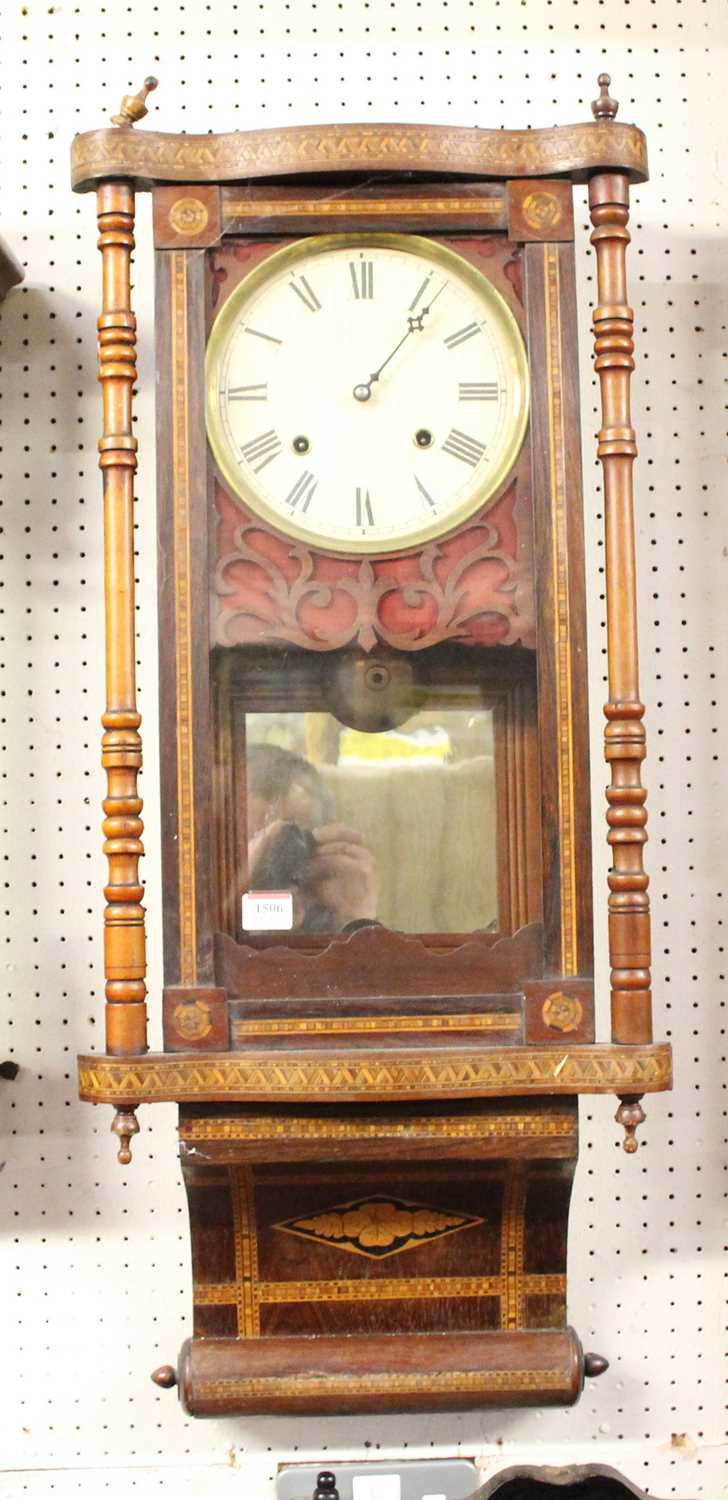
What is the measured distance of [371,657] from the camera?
172cm

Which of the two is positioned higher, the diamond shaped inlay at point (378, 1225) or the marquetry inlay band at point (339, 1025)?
the marquetry inlay band at point (339, 1025)

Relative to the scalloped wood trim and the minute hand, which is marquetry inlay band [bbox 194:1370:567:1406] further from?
the minute hand

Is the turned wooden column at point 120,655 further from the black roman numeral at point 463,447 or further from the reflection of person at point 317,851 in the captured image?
the black roman numeral at point 463,447

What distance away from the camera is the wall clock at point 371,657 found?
67.1 inches

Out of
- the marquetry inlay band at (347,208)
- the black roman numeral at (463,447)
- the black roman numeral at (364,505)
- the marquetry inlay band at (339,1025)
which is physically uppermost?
the marquetry inlay band at (347,208)

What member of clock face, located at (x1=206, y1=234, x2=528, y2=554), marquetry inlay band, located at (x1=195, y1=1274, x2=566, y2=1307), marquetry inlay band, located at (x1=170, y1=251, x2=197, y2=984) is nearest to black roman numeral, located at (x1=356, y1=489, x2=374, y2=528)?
clock face, located at (x1=206, y1=234, x2=528, y2=554)

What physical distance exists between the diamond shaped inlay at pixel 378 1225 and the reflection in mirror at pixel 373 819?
31cm

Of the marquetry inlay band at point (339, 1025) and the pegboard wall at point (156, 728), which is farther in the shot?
the pegboard wall at point (156, 728)

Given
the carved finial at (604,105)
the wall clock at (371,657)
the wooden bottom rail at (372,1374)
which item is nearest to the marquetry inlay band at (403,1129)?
the wall clock at (371,657)

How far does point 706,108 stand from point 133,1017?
1.21 m

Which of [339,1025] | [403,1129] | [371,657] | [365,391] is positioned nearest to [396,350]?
[365,391]

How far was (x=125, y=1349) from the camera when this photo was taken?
1970 millimetres

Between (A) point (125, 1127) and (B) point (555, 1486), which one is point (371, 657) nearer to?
(A) point (125, 1127)

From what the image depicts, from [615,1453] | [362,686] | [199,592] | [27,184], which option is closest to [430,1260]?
[615,1453]
